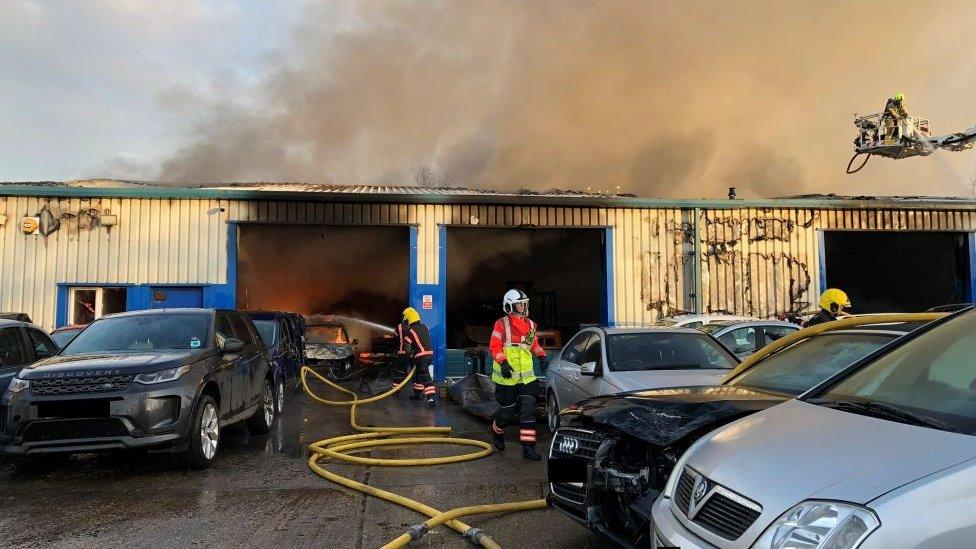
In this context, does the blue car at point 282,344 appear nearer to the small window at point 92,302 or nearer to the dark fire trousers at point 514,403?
the dark fire trousers at point 514,403

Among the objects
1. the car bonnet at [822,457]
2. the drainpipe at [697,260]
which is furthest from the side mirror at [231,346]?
the drainpipe at [697,260]

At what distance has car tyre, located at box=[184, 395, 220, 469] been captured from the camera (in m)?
6.49

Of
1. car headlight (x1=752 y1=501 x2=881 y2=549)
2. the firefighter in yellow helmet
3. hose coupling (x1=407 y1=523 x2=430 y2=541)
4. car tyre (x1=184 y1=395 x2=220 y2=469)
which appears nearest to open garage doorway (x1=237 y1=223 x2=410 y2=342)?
the firefighter in yellow helmet

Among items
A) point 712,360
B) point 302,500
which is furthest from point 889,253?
point 302,500

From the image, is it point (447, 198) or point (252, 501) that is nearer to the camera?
point (252, 501)

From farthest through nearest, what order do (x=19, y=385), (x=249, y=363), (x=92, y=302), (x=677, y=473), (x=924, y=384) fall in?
(x=92, y=302)
(x=249, y=363)
(x=19, y=385)
(x=677, y=473)
(x=924, y=384)

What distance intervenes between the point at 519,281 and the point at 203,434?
18.2 m

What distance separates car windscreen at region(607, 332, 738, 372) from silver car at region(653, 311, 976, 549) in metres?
3.97

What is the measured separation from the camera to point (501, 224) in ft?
51.8

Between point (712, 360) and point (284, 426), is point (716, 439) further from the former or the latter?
point (284, 426)

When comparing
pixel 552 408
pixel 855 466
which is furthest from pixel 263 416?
pixel 855 466

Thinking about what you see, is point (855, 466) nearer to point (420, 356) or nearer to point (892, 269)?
point (420, 356)

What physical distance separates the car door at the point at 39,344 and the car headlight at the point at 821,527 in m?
8.12

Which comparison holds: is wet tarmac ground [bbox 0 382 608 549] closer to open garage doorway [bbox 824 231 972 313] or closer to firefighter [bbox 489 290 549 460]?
firefighter [bbox 489 290 549 460]
